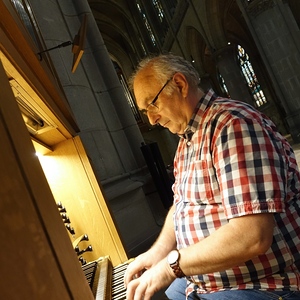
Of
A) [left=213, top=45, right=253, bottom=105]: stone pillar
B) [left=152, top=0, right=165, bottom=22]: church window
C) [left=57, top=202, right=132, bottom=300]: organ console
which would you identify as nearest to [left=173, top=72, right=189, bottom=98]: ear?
[left=57, top=202, right=132, bottom=300]: organ console

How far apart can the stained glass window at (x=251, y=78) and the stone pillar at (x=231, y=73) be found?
592 centimetres

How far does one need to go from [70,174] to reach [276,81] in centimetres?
939

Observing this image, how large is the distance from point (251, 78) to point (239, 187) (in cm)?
1901

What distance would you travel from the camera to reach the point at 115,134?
4.55 metres

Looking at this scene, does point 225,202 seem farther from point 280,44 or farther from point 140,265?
point 280,44

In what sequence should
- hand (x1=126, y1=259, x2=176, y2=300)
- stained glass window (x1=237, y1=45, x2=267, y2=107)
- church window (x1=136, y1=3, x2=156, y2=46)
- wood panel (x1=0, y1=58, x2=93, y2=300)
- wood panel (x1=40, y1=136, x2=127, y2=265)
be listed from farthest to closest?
stained glass window (x1=237, y1=45, x2=267, y2=107), church window (x1=136, y1=3, x2=156, y2=46), wood panel (x1=40, y1=136, x2=127, y2=265), hand (x1=126, y1=259, x2=176, y2=300), wood panel (x1=0, y1=58, x2=93, y2=300)

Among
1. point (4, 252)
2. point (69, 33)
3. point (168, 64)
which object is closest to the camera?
point (4, 252)

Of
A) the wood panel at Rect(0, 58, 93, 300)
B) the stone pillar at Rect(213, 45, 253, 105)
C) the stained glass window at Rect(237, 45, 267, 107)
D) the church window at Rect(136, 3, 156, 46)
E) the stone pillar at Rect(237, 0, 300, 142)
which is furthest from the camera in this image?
the stained glass window at Rect(237, 45, 267, 107)

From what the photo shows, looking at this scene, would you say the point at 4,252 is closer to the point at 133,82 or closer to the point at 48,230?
the point at 48,230

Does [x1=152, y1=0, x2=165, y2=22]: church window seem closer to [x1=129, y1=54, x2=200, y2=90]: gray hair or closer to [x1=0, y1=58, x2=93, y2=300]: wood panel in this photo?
[x1=129, y1=54, x2=200, y2=90]: gray hair

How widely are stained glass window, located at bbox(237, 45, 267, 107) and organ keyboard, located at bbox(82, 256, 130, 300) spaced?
59.0ft

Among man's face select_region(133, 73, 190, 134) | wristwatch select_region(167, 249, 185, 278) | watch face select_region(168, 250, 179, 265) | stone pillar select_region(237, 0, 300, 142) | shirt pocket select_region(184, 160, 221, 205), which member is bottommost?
wristwatch select_region(167, 249, 185, 278)

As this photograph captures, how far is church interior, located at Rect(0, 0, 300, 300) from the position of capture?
1.15 feet

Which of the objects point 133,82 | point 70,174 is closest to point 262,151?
point 133,82
